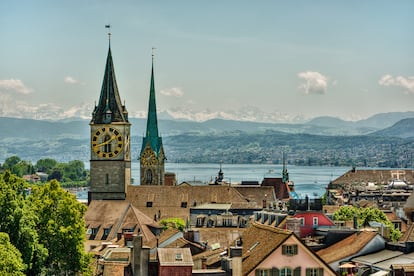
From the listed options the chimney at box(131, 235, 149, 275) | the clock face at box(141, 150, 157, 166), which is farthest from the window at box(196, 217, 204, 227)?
the chimney at box(131, 235, 149, 275)

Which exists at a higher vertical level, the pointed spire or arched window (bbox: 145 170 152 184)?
the pointed spire

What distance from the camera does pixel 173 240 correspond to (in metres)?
47.7

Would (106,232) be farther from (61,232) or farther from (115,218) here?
(61,232)

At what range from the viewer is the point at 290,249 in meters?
34.0

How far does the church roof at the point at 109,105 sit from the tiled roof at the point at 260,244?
52870 mm

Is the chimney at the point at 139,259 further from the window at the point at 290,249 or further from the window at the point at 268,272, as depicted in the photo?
the window at the point at 290,249

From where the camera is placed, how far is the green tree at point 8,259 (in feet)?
129

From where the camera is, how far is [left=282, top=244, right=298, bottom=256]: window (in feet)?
112

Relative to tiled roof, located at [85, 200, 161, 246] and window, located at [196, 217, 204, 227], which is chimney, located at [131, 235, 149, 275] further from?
window, located at [196, 217, 204, 227]

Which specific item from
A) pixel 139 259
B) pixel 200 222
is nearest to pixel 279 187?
pixel 200 222

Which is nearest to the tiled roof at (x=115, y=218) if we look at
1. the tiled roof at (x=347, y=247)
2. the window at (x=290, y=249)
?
the tiled roof at (x=347, y=247)

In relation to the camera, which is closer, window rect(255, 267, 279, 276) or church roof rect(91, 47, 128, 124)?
window rect(255, 267, 279, 276)

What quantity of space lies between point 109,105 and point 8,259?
5253cm

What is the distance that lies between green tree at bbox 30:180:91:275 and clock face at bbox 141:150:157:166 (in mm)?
60608
